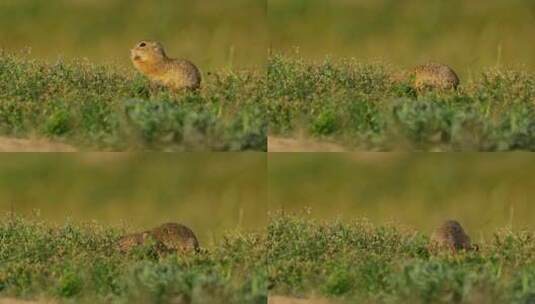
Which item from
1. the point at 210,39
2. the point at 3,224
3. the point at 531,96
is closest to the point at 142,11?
the point at 210,39

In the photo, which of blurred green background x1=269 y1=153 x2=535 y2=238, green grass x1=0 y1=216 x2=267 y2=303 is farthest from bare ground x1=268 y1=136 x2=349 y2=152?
green grass x1=0 y1=216 x2=267 y2=303

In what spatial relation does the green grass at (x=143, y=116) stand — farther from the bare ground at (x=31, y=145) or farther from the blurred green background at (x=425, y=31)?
the blurred green background at (x=425, y=31)

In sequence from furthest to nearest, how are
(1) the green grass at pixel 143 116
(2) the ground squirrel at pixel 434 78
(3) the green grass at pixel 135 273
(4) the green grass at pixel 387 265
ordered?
(2) the ground squirrel at pixel 434 78, (1) the green grass at pixel 143 116, (3) the green grass at pixel 135 273, (4) the green grass at pixel 387 265

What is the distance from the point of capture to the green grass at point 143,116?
12.7 metres

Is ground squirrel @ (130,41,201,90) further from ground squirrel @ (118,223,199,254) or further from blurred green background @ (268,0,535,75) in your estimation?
ground squirrel @ (118,223,199,254)

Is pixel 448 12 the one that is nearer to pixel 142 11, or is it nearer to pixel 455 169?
pixel 455 169

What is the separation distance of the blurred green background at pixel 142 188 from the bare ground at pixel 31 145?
0.07m

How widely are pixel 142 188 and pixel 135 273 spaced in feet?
2.23

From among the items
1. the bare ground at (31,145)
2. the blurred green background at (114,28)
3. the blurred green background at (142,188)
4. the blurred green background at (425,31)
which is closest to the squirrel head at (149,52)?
the blurred green background at (114,28)

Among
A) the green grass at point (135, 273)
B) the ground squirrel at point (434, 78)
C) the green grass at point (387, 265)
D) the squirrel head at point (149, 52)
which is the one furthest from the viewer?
the squirrel head at point (149, 52)

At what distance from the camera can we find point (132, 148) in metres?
A: 12.8

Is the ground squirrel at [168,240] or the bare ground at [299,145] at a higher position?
the bare ground at [299,145]

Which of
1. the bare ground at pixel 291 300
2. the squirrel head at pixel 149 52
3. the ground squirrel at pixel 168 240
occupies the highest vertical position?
the squirrel head at pixel 149 52

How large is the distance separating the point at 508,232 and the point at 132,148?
Answer: 111 inches
